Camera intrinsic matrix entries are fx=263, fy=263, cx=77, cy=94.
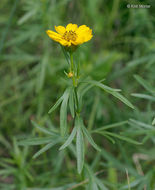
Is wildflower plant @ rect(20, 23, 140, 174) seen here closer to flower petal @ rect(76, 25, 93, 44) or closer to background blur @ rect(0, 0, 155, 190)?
flower petal @ rect(76, 25, 93, 44)

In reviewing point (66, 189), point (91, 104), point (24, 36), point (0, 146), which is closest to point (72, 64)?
point (66, 189)

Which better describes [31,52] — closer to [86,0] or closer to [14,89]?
[14,89]

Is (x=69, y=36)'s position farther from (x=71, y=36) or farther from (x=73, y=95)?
(x=73, y=95)

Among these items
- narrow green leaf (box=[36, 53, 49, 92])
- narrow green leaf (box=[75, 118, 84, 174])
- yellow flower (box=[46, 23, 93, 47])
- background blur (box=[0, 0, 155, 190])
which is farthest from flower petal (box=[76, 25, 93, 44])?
narrow green leaf (box=[36, 53, 49, 92])

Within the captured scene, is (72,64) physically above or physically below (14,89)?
above

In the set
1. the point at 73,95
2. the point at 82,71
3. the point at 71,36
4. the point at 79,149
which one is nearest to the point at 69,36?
the point at 71,36

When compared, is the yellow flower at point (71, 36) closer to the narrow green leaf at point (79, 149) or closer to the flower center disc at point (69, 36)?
the flower center disc at point (69, 36)
